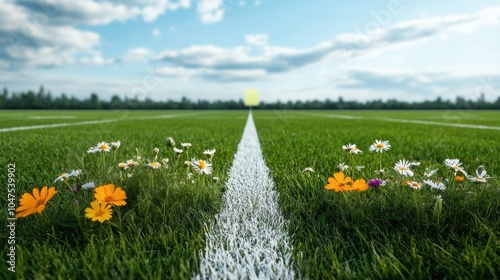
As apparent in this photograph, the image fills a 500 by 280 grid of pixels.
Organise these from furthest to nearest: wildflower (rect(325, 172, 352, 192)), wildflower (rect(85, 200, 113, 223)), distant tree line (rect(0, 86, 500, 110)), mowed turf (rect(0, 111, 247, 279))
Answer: distant tree line (rect(0, 86, 500, 110)), wildflower (rect(325, 172, 352, 192)), wildflower (rect(85, 200, 113, 223)), mowed turf (rect(0, 111, 247, 279))

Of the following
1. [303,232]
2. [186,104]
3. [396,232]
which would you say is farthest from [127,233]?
[186,104]

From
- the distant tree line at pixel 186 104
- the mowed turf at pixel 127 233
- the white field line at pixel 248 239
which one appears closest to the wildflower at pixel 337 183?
the white field line at pixel 248 239

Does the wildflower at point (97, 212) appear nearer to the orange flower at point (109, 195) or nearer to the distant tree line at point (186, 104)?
the orange flower at point (109, 195)

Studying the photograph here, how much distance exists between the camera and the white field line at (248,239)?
1.17m

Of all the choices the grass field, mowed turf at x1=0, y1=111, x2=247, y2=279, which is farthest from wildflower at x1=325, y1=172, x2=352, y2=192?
mowed turf at x1=0, y1=111, x2=247, y2=279

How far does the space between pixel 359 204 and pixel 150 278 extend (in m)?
1.01

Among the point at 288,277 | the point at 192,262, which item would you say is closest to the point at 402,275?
the point at 288,277

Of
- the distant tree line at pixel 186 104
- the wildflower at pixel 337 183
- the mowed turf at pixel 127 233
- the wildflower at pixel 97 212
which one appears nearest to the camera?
the mowed turf at pixel 127 233

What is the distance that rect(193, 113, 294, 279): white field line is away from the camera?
1.17 metres

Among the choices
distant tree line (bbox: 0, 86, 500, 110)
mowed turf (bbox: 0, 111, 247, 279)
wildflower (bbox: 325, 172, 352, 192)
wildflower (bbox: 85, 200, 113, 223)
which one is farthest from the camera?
distant tree line (bbox: 0, 86, 500, 110)

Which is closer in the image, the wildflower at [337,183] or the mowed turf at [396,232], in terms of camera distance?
the mowed turf at [396,232]

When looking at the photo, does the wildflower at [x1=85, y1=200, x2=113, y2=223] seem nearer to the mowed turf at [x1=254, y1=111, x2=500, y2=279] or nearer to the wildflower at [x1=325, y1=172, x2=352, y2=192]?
the mowed turf at [x1=254, y1=111, x2=500, y2=279]

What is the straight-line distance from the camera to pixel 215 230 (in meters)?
1.48

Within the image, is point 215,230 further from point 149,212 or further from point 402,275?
point 402,275
